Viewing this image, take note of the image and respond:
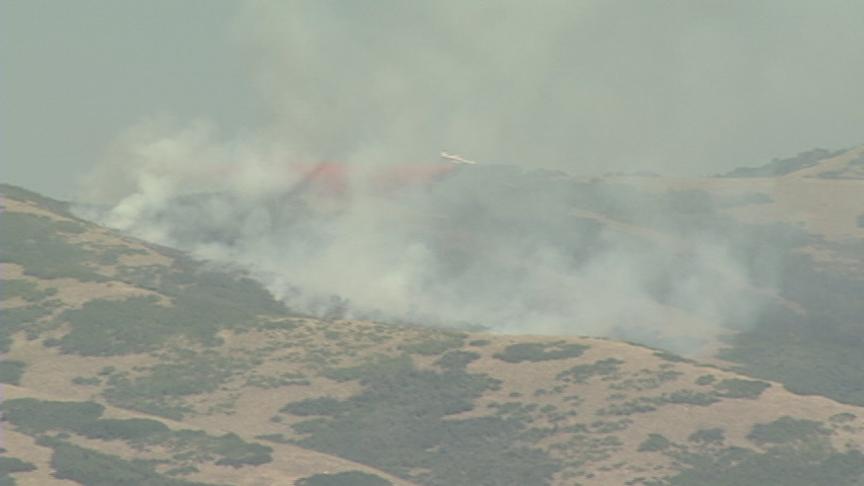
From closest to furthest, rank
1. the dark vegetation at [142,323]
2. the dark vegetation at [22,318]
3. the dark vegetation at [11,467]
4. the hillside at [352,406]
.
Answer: the dark vegetation at [11,467]
the hillside at [352,406]
the dark vegetation at [142,323]
the dark vegetation at [22,318]

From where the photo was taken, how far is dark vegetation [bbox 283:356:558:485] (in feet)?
492

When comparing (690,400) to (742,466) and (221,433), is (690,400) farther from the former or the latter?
(221,433)

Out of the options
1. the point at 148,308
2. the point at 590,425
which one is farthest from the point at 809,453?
the point at 148,308

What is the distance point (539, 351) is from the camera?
559ft

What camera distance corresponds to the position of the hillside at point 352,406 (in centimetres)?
14188

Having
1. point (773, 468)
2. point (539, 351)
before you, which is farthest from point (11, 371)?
point (773, 468)

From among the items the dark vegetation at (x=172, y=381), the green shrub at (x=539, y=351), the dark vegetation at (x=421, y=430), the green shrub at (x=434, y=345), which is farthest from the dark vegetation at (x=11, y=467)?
the green shrub at (x=539, y=351)

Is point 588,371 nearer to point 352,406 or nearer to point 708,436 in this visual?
point 708,436

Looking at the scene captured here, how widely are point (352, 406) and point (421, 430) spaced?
680cm

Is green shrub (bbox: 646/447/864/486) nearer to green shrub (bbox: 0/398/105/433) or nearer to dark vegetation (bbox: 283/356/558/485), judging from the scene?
dark vegetation (bbox: 283/356/558/485)

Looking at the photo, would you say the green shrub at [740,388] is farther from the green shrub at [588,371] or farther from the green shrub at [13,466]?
the green shrub at [13,466]

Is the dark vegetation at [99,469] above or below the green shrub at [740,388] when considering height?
below

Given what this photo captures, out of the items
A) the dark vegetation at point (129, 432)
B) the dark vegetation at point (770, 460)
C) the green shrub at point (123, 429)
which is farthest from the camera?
the green shrub at point (123, 429)

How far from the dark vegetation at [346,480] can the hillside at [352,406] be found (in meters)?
0.25
